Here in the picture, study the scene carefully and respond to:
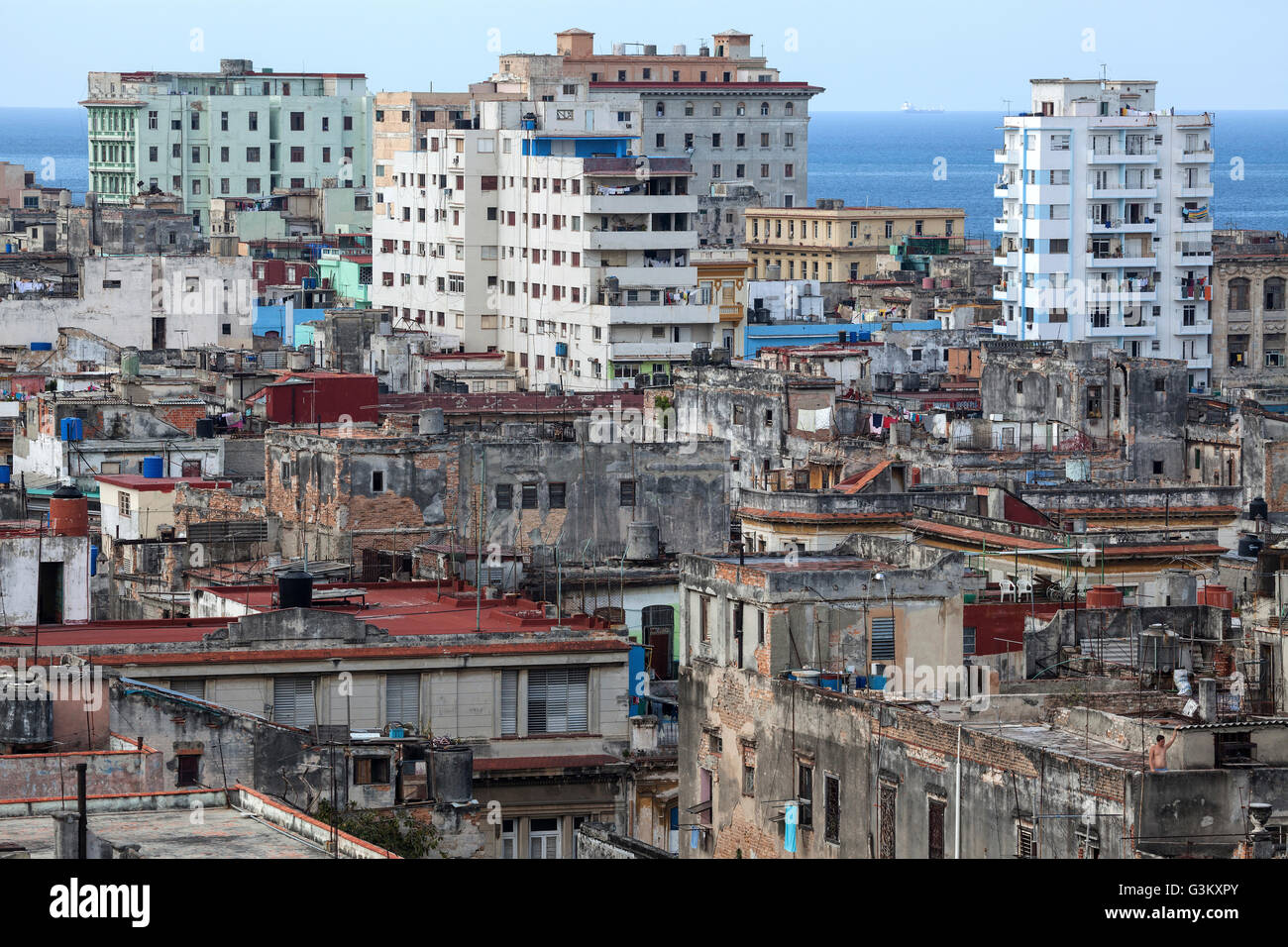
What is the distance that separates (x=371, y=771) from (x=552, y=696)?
664 cm

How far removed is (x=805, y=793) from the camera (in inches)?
1378

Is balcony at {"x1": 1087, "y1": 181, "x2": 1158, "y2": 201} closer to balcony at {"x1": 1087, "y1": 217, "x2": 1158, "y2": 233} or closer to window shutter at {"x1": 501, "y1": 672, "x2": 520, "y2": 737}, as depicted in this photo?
balcony at {"x1": 1087, "y1": 217, "x2": 1158, "y2": 233}

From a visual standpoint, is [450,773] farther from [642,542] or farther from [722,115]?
[722,115]

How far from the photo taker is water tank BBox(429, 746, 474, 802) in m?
31.9

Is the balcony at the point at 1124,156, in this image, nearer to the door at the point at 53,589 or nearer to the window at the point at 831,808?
the door at the point at 53,589

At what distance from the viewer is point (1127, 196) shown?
396ft

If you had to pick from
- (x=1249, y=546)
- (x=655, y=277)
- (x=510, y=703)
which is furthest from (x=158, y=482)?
(x=655, y=277)

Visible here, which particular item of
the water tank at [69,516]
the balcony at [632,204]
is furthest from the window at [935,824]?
the balcony at [632,204]

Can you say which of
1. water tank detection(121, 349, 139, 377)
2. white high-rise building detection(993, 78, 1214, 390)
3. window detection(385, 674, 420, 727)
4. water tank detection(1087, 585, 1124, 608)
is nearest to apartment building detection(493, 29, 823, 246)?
white high-rise building detection(993, 78, 1214, 390)

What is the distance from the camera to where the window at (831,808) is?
33.9m

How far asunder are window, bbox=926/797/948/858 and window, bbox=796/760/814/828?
3.38 metres

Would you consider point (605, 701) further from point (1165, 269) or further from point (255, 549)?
point (1165, 269)
